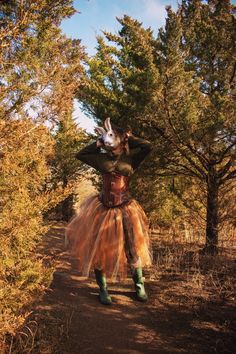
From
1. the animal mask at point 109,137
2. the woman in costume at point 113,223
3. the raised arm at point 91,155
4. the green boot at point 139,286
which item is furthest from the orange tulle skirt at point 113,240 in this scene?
the animal mask at point 109,137

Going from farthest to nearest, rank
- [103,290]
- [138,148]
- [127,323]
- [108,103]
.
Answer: [108,103] → [138,148] → [103,290] → [127,323]

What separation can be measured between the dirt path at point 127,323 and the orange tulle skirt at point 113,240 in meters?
0.45

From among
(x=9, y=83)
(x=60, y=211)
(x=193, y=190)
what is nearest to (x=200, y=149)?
(x=193, y=190)

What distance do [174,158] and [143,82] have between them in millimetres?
2100

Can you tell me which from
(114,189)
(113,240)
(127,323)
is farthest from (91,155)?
(127,323)

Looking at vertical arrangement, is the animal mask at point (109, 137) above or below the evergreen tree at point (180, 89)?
below

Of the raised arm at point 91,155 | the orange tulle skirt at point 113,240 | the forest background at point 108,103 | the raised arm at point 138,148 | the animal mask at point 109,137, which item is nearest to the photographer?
the forest background at point 108,103

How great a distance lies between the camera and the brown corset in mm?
5066

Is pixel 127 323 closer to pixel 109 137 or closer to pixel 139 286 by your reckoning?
pixel 139 286

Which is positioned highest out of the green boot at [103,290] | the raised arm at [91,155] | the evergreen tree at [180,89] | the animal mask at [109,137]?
the evergreen tree at [180,89]

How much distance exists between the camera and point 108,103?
19.9ft

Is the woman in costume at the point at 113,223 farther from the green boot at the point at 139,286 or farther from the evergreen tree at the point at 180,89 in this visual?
the evergreen tree at the point at 180,89

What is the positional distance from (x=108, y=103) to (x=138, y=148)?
4.34ft

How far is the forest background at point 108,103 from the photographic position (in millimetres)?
3340
